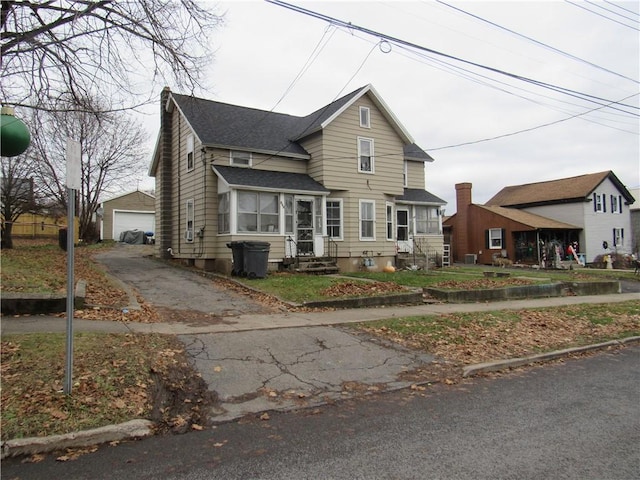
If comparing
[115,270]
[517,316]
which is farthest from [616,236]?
[115,270]

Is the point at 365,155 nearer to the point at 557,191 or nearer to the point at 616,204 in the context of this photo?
the point at 557,191

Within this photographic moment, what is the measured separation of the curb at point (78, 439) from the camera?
152 inches

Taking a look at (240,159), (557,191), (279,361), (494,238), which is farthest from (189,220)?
(557,191)

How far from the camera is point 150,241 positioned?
124 feet

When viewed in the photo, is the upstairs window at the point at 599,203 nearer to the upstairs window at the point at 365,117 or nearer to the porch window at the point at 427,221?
the porch window at the point at 427,221

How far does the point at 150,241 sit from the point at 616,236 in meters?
39.4

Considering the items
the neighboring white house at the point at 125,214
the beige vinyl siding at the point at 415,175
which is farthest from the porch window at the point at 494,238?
the neighboring white house at the point at 125,214

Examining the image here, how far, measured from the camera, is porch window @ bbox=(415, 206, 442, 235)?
24.0 metres

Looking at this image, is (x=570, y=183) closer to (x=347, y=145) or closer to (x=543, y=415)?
(x=347, y=145)

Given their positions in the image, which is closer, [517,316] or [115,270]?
[517,316]

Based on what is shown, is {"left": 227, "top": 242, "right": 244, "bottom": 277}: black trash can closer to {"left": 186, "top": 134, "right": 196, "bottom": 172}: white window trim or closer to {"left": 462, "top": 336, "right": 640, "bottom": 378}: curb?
{"left": 186, "top": 134, "right": 196, "bottom": 172}: white window trim

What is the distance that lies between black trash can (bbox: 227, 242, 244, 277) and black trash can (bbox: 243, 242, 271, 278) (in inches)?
10.1

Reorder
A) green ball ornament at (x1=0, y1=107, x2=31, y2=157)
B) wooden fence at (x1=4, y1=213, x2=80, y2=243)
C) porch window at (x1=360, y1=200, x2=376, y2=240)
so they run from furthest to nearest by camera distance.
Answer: wooden fence at (x1=4, y1=213, x2=80, y2=243)
porch window at (x1=360, y1=200, x2=376, y2=240)
green ball ornament at (x1=0, y1=107, x2=31, y2=157)

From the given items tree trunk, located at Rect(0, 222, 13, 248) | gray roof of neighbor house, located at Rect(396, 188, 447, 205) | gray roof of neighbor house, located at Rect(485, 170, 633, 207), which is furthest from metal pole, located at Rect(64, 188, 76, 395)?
gray roof of neighbor house, located at Rect(485, 170, 633, 207)
